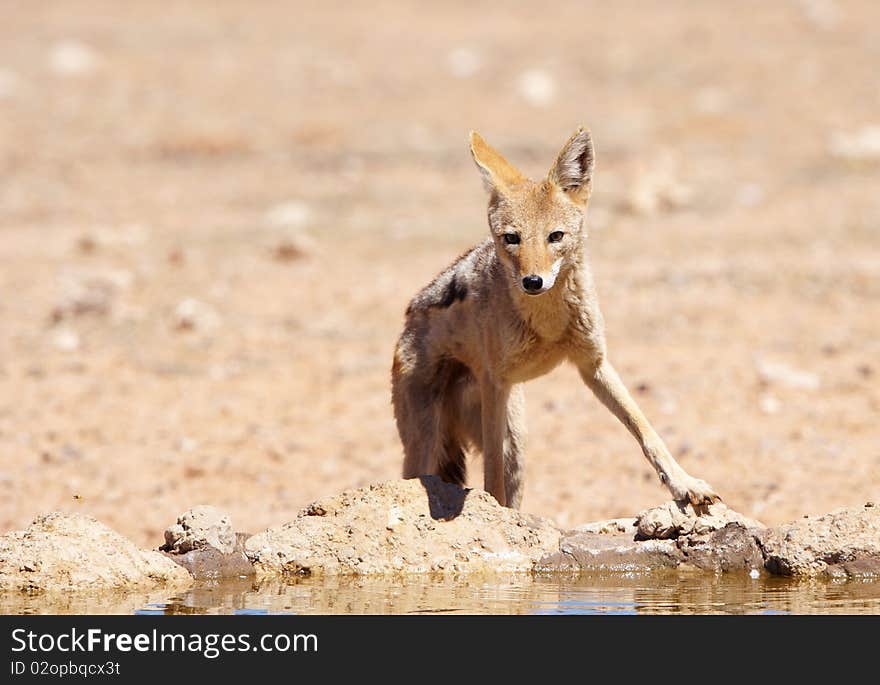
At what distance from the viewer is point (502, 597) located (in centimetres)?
590

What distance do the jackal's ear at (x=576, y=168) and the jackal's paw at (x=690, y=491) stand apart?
4.53ft

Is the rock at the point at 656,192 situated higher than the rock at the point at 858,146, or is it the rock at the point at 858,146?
the rock at the point at 858,146

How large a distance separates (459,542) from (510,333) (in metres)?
1.00

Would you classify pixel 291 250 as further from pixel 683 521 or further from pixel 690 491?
pixel 690 491

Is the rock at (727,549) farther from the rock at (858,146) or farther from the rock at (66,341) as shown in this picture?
the rock at (858,146)

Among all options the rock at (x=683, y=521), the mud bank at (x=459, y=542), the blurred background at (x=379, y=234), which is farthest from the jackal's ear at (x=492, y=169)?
the blurred background at (x=379, y=234)

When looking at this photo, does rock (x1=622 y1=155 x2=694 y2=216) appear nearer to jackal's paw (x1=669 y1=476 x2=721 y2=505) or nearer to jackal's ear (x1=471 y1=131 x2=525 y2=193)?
jackal's ear (x1=471 y1=131 x2=525 y2=193)

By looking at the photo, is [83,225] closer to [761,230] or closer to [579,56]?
[761,230]

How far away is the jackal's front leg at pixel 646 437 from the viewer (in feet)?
20.1

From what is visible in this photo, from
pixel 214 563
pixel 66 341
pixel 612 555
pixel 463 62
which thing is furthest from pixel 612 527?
pixel 463 62

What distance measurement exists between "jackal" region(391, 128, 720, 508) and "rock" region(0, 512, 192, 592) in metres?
1.51

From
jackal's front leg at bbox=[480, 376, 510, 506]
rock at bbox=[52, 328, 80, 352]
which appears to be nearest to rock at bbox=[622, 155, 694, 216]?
rock at bbox=[52, 328, 80, 352]

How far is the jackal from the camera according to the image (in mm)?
6176

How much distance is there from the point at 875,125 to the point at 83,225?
435 inches
